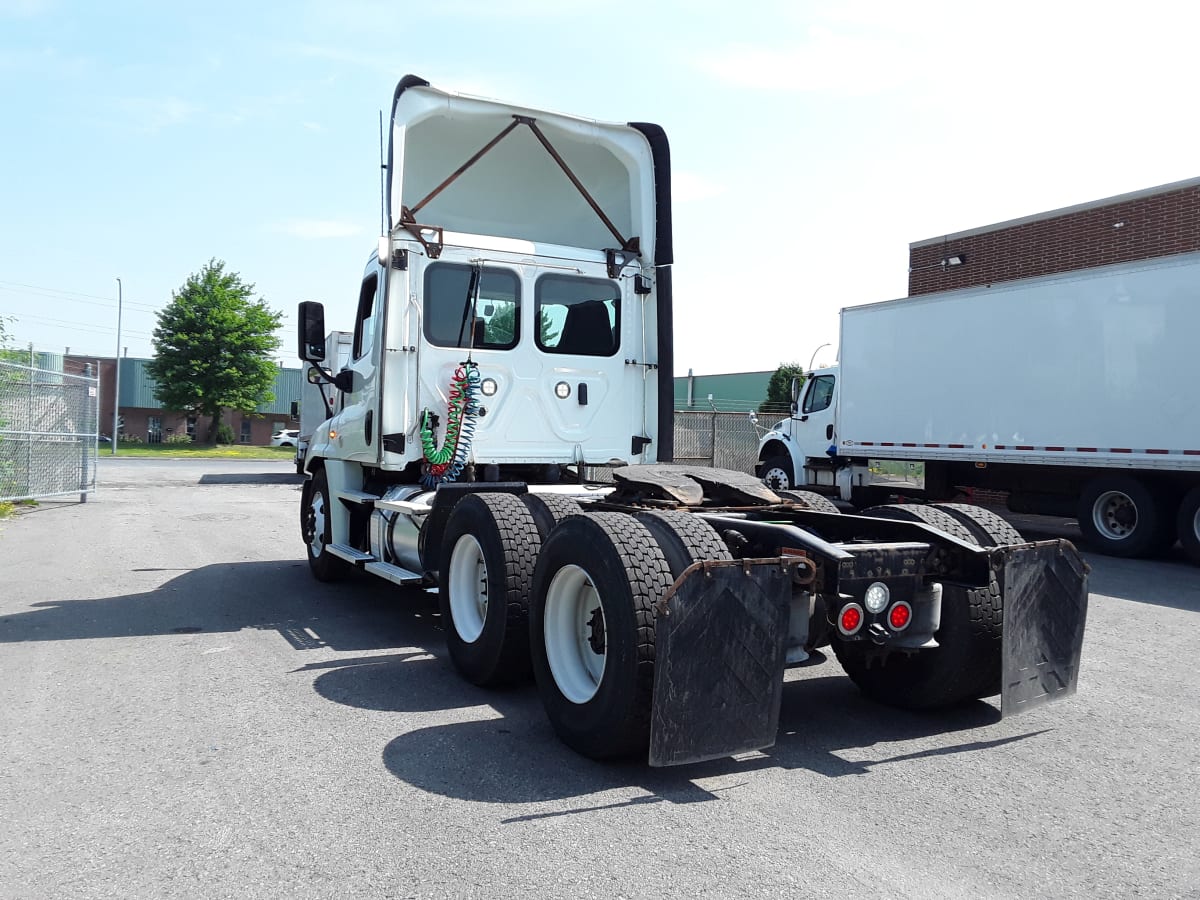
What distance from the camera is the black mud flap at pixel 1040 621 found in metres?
4.31

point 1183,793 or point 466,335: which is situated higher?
point 466,335

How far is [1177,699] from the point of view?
17.8ft

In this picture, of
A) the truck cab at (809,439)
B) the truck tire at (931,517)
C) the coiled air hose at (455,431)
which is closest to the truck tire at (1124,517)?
the truck cab at (809,439)

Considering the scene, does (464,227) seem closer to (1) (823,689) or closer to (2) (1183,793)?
(1) (823,689)

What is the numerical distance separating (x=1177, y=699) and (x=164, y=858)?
535 cm

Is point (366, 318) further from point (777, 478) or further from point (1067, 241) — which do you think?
point (1067, 241)

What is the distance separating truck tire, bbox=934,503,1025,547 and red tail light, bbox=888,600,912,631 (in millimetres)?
733

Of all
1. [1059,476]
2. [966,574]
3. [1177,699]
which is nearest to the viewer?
[966,574]

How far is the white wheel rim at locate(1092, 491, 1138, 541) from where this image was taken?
483 inches

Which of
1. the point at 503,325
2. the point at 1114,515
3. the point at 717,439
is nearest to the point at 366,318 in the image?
the point at 503,325

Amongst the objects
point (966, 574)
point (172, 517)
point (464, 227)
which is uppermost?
point (464, 227)

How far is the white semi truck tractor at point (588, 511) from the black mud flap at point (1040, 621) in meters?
0.01

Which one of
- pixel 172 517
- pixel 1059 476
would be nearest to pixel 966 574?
pixel 1059 476

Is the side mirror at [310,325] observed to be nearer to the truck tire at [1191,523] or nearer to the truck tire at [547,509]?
the truck tire at [547,509]
